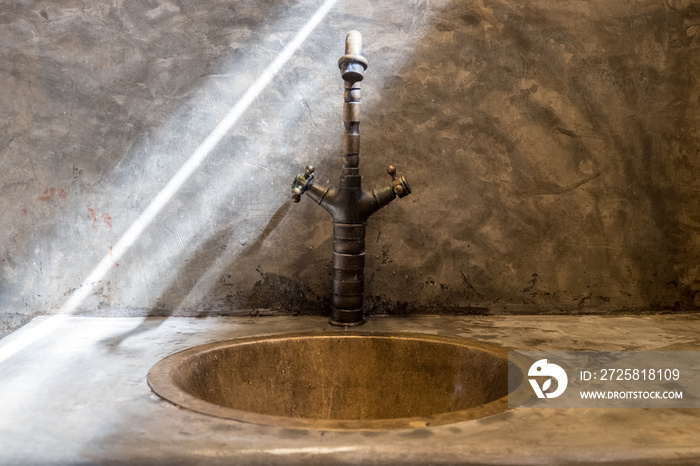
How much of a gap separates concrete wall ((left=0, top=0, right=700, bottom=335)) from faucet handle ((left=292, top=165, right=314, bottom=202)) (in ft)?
0.77

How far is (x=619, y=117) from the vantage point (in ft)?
7.23

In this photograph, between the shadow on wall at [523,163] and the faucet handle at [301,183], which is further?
the shadow on wall at [523,163]

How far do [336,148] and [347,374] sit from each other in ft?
2.49

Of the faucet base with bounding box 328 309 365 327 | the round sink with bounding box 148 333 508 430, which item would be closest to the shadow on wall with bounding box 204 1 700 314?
the faucet base with bounding box 328 309 365 327

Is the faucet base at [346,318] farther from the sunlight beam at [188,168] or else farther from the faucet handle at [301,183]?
the sunlight beam at [188,168]

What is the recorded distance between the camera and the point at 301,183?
190 centimetres

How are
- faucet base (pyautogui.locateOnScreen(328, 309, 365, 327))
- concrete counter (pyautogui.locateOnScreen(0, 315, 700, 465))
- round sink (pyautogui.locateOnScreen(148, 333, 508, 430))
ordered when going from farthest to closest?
faucet base (pyautogui.locateOnScreen(328, 309, 365, 327)), round sink (pyautogui.locateOnScreen(148, 333, 508, 430)), concrete counter (pyautogui.locateOnScreen(0, 315, 700, 465))

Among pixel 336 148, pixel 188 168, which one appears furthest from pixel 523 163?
pixel 188 168

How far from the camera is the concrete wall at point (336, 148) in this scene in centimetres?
212

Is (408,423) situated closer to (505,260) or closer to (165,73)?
(505,260)

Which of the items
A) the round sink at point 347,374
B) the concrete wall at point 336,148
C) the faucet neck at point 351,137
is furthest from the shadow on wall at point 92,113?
the round sink at point 347,374

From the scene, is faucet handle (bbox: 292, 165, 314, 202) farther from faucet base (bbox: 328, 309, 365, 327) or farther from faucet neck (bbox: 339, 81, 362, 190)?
faucet base (bbox: 328, 309, 365, 327)

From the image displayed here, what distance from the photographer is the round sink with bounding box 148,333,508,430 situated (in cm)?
172

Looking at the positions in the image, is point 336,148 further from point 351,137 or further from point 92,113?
point 92,113
